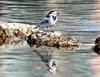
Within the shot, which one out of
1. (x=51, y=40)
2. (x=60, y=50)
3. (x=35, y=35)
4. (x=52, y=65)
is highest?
(x=35, y=35)

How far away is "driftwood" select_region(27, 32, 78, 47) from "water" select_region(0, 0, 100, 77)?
20 cm

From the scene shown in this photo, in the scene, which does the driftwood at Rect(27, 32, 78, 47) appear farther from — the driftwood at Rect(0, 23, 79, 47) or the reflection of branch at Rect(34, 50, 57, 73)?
the reflection of branch at Rect(34, 50, 57, 73)

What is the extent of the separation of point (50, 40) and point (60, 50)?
55 centimetres

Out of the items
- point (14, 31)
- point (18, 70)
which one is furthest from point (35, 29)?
point (18, 70)

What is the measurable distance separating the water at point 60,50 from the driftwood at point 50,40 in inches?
7.8

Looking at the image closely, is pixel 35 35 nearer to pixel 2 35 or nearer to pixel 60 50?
pixel 2 35

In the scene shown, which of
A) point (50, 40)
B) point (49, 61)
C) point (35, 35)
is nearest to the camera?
point (49, 61)

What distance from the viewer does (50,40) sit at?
1200 cm

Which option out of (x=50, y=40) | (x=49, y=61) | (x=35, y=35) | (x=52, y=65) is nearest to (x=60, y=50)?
(x=50, y=40)

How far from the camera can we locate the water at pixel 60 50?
9.49 m

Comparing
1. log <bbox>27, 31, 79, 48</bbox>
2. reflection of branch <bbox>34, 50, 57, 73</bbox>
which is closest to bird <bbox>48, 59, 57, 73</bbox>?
reflection of branch <bbox>34, 50, 57, 73</bbox>

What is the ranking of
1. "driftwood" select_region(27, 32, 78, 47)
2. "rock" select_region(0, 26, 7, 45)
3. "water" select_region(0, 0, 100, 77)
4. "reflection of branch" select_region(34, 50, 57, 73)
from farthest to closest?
"rock" select_region(0, 26, 7, 45)
"driftwood" select_region(27, 32, 78, 47)
"reflection of branch" select_region(34, 50, 57, 73)
"water" select_region(0, 0, 100, 77)

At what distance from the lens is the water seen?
949 centimetres

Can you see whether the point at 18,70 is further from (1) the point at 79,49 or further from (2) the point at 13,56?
(1) the point at 79,49
